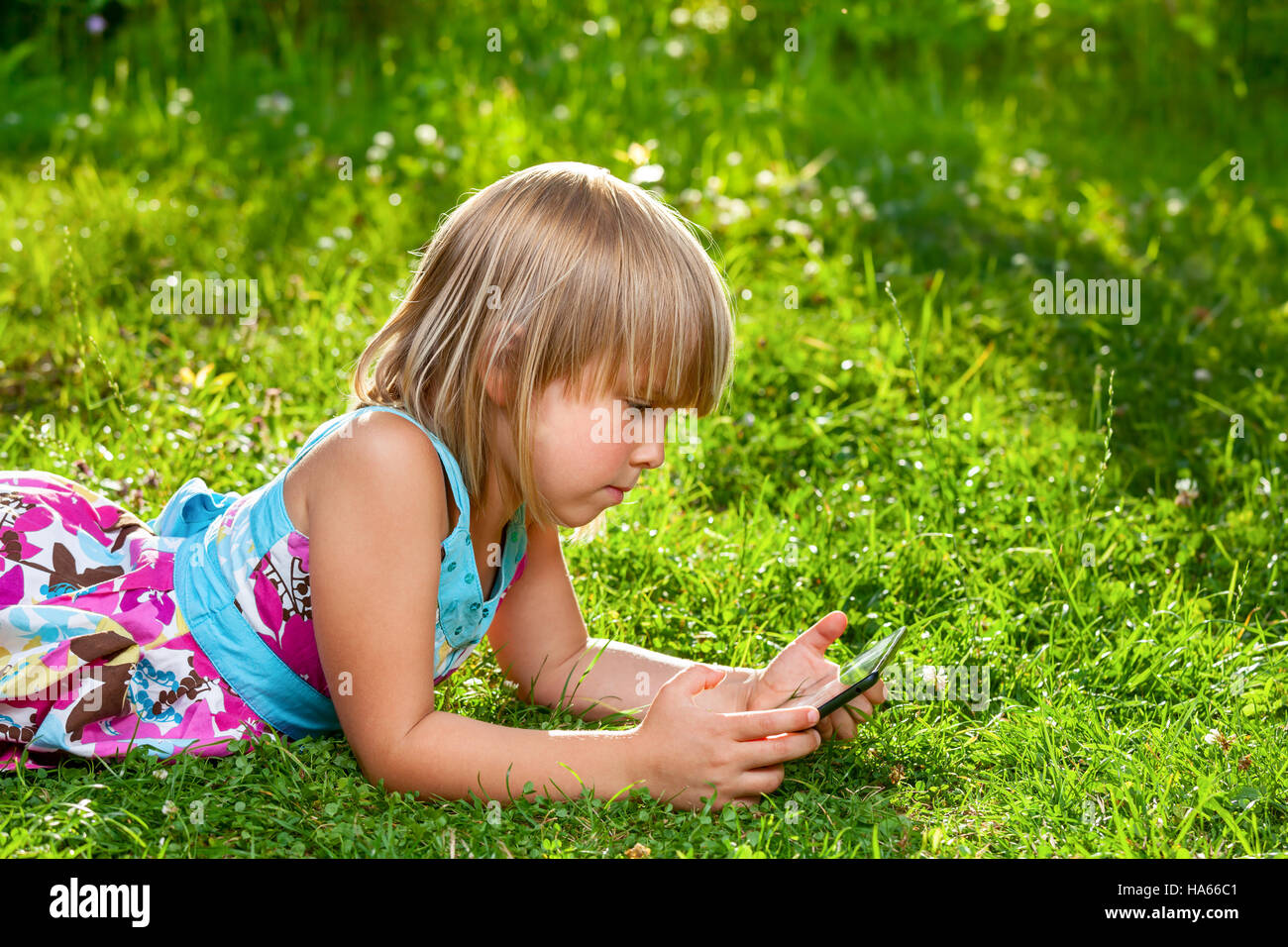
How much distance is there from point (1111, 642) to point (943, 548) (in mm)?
443

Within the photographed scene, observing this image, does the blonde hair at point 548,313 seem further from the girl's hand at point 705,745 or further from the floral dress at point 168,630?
the girl's hand at point 705,745

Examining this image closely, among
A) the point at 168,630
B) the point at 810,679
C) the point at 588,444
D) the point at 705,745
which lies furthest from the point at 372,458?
the point at 810,679

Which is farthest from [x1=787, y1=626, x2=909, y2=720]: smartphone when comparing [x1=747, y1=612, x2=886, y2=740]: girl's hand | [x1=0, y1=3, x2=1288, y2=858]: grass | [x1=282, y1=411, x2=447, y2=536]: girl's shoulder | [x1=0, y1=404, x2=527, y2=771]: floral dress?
[x1=282, y1=411, x2=447, y2=536]: girl's shoulder

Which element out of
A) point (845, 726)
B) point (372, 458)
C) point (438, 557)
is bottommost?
point (845, 726)

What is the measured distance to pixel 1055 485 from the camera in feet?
11.2

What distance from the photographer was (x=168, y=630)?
7.58 ft

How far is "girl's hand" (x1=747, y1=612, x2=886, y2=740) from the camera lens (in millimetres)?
2357

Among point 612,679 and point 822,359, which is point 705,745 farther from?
point 822,359

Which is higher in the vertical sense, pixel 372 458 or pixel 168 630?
pixel 372 458

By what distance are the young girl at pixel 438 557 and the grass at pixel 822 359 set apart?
94 mm

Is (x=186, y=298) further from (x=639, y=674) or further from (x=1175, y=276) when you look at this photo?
(x=1175, y=276)

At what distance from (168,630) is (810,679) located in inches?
46.1
